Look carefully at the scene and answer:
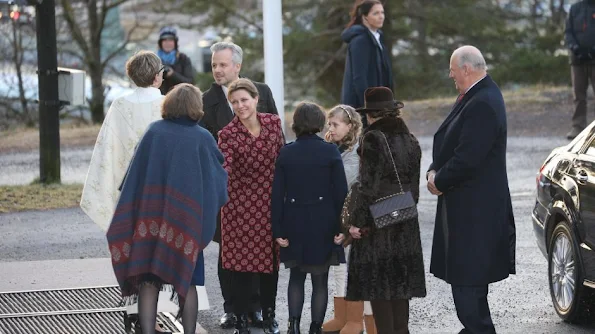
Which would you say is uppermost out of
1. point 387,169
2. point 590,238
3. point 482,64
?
point 482,64

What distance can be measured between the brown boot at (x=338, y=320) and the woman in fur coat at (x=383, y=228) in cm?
70

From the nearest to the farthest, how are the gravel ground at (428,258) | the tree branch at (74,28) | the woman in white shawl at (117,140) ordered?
1. the woman in white shawl at (117,140)
2. the gravel ground at (428,258)
3. the tree branch at (74,28)

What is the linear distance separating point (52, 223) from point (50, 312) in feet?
13.5

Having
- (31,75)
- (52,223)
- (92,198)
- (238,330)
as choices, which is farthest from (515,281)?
(31,75)

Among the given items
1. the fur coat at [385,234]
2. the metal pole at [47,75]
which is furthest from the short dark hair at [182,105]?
the metal pole at [47,75]

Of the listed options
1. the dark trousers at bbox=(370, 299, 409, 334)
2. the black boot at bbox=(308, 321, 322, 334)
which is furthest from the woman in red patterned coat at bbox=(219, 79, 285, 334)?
the dark trousers at bbox=(370, 299, 409, 334)

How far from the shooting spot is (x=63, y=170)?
16266 millimetres

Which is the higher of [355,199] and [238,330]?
[355,199]

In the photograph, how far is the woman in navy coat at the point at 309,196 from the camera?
7.32 m

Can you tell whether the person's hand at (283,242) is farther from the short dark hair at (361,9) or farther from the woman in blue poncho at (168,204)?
the short dark hair at (361,9)

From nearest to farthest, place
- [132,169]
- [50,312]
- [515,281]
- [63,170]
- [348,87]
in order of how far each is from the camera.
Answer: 1. [132,169]
2. [50,312]
3. [515,281]
4. [348,87]
5. [63,170]

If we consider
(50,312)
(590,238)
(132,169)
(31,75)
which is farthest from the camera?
(31,75)

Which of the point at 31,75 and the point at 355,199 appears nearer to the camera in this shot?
the point at 355,199

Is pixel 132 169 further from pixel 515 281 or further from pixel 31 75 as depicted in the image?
pixel 31 75
